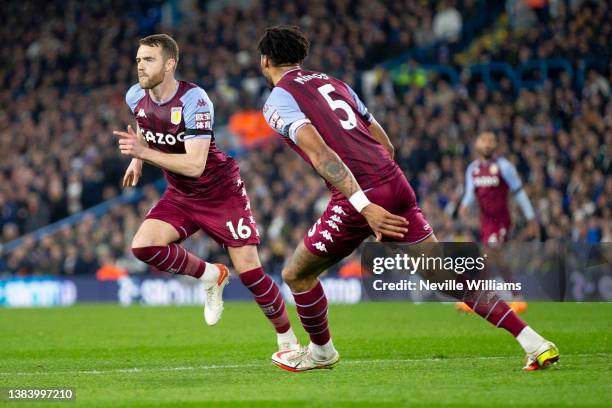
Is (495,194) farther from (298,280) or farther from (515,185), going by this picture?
(298,280)

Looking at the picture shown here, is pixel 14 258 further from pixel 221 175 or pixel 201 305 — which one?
pixel 221 175

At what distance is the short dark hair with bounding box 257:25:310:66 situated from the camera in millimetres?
8094

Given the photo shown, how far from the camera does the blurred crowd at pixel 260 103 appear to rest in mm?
20859

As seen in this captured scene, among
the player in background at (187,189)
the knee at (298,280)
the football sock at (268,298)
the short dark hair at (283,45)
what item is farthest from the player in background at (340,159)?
the player in background at (187,189)

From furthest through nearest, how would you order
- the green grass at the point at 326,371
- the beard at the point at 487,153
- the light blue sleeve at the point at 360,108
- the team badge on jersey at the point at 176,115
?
1. the beard at the point at 487,153
2. the team badge on jersey at the point at 176,115
3. the light blue sleeve at the point at 360,108
4. the green grass at the point at 326,371

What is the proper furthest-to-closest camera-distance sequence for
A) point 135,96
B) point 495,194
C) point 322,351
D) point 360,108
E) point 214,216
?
1. point 495,194
2. point 135,96
3. point 214,216
4. point 322,351
5. point 360,108

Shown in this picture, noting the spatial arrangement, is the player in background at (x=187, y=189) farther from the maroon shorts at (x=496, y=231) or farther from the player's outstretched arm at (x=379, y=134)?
the maroon shorts at (x=496, y=231)

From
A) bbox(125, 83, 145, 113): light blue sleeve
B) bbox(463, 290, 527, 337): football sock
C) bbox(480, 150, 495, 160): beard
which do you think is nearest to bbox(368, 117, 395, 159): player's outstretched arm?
bbox(463, 290, 527, 337): football sock

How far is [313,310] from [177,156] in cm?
166

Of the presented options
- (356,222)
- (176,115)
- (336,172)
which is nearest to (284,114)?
(336,172)

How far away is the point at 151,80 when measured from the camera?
9445 mm

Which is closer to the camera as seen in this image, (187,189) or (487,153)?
(187,189)

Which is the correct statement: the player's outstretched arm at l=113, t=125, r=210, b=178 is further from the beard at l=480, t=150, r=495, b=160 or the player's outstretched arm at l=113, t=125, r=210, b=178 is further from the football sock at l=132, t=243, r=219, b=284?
the beard at l=480, t=150, r=495, b=160

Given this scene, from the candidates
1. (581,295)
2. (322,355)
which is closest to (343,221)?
(322,355)
